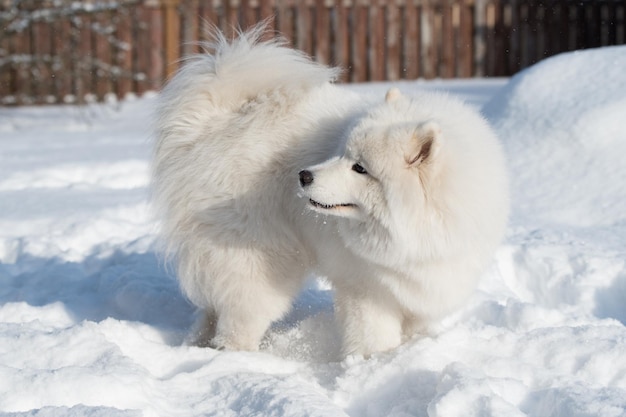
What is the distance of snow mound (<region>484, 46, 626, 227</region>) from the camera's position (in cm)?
597

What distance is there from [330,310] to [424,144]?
5.42 feet

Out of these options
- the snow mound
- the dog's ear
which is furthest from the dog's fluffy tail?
the snow mound

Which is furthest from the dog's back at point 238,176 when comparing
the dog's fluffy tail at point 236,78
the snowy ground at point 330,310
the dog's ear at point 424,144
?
the dog's ear at point 424,144

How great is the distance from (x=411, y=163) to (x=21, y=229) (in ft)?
12.0

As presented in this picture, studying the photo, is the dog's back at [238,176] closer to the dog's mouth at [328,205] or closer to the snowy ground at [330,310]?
the snowy ground at [330,310]

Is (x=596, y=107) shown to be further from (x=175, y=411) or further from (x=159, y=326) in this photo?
(x=175, y=411)

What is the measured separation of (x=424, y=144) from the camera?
339cm

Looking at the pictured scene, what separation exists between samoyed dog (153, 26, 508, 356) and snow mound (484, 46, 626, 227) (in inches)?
94.0

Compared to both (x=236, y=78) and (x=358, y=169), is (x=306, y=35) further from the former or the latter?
(x=358, y=169)

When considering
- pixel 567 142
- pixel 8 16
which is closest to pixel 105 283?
pixel 567 142

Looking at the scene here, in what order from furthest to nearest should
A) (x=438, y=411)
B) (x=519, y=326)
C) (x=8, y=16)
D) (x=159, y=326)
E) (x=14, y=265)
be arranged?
(x=8, y=16), (x=14, y=265), (x=159, y=326), (x=519, y=326), (x=438, y=411)

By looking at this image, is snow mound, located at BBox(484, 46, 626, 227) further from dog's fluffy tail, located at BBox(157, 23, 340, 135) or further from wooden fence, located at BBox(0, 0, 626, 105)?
wooden fence, located at BBox(0, 0, 626, 105)

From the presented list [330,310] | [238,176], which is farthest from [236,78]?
[330,310]

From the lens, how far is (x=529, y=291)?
5074 mm
